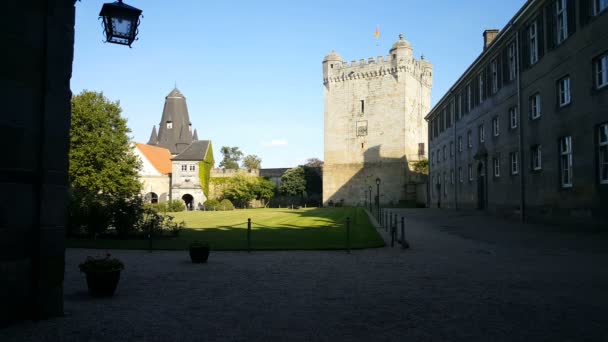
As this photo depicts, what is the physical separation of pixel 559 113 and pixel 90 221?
1968 centimetres

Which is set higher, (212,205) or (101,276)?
(212,205)

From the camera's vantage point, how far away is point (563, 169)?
758 inches

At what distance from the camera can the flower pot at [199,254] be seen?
37.5 feet

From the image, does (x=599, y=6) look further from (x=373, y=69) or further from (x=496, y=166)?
(x=373, y=69)

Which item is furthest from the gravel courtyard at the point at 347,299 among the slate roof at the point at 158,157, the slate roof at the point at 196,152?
the slate roof at the point at 158,157

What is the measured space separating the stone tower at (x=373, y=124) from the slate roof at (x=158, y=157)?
25.0 metres

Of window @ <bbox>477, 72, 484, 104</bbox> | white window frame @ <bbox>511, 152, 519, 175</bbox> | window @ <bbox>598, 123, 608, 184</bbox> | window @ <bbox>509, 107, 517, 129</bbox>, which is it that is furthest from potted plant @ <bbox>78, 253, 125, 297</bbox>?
window @ <bbox>477, 72, 484, 104</bbox>

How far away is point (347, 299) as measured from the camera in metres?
7.20

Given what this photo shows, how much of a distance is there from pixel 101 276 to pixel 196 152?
61539 mm

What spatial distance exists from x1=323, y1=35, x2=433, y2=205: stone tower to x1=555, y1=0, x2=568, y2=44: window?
40.8m

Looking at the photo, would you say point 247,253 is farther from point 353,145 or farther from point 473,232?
point 353,145

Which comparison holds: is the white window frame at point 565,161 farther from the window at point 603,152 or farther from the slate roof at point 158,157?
the slate roof at point 158,157

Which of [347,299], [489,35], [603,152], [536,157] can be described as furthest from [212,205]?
[347,299]

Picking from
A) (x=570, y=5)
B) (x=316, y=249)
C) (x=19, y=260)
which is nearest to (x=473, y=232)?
(x=316, y=249)
